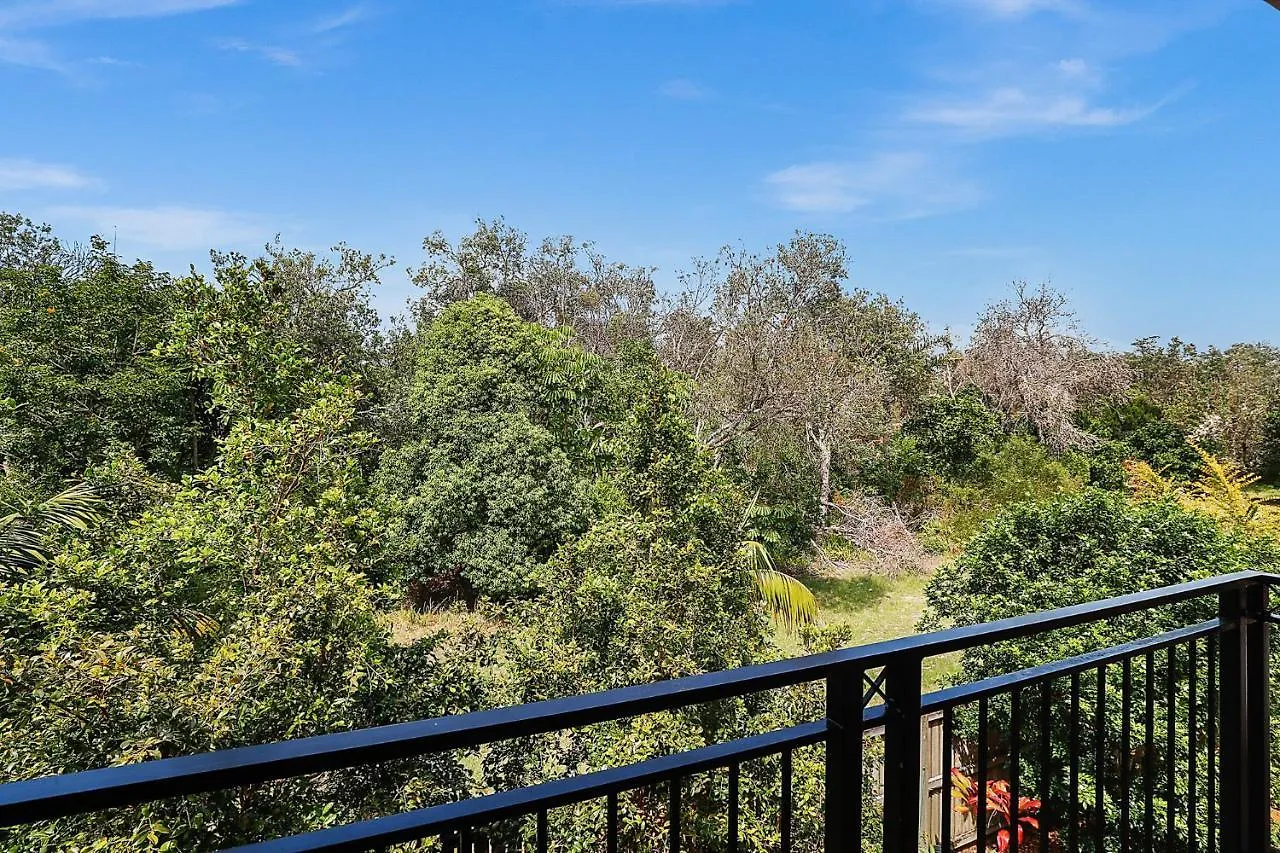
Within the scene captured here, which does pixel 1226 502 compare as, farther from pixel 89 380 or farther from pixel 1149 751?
pixel 89 380

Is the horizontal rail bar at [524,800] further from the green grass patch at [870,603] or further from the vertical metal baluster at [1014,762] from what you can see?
the green grass patch at [870,603]

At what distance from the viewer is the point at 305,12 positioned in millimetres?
11430

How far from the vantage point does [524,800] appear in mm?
760

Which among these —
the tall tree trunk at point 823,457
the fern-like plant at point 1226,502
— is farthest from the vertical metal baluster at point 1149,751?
the tall tree trunk at point 823,457

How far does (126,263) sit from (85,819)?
8.84 m

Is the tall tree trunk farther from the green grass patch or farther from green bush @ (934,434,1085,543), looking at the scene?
green bush @ (934,434,1085,543)

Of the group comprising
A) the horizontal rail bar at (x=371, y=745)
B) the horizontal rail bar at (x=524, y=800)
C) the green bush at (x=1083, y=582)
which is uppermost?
the horizontal rail bar at (x=371, y=745)

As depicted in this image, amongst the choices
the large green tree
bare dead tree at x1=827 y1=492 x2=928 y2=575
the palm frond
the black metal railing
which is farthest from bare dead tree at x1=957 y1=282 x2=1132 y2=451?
the large green tree

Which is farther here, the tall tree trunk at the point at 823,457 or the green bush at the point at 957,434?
the green bush at the point at 957,434

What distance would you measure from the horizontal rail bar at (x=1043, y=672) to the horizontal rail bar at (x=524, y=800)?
0.26m

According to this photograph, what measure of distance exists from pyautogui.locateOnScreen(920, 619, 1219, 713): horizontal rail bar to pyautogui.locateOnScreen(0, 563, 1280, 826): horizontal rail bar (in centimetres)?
15

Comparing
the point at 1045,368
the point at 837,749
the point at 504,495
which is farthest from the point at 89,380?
the point at 1045,368

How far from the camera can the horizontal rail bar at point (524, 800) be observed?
0.66 meters

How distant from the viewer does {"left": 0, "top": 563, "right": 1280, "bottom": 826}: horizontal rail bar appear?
55 centimetres
